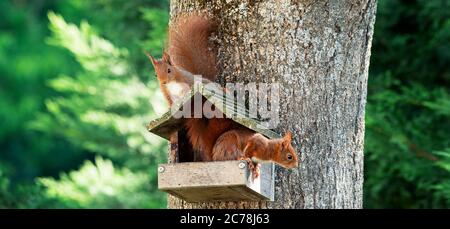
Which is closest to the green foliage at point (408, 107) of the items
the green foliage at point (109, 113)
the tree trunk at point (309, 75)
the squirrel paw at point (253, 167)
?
the green foliage at point (109, 113)

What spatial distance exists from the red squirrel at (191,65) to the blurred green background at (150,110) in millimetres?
2141

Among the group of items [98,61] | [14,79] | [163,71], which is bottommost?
[163,71]

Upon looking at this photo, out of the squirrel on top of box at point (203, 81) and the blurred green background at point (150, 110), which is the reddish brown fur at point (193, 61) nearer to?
the squirrel on top of box at point (203, 81)

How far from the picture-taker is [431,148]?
7195 mm

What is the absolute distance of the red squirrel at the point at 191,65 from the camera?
12.6 ft

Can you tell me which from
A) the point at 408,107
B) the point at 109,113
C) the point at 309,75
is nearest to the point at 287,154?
the point at 309,75

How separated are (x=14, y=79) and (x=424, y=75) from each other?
783 centimetres

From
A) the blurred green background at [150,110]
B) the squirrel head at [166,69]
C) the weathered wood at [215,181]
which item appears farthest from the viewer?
the blurred green background at [150,110]

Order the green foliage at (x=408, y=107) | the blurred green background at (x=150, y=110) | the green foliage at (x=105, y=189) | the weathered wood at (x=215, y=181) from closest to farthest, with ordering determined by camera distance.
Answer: the weathered wood at (x=215, y=181) → the green foliage at (x=408, y=107) → the blurred green background at (x=150, y=110) → the green foliage at (x=105, y=189)

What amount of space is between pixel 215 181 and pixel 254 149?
0.17 meters

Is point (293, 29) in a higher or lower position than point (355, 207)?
higher

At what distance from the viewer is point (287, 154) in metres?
3.67
